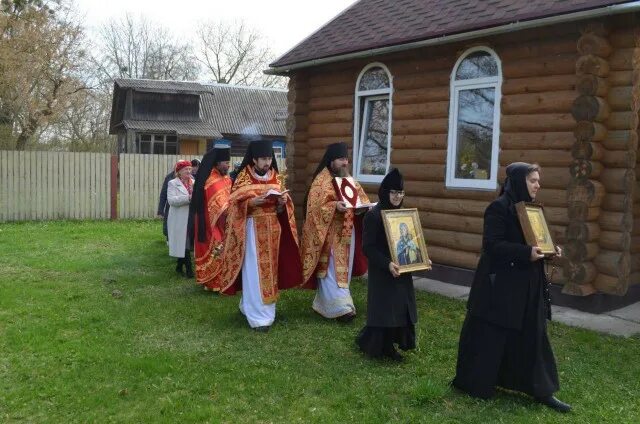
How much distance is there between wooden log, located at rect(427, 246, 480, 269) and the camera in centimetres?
882

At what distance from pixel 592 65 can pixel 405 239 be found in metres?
3.51

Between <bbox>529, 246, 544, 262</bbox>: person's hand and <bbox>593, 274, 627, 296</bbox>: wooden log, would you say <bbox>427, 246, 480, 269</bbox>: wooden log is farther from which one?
<bbox>529, 246, 544, 262</bbox>: person's hand

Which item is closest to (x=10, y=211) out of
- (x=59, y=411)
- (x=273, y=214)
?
(x=273, y=214)

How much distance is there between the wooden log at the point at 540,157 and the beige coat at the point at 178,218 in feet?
15.2

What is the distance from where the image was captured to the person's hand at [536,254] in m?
4.40

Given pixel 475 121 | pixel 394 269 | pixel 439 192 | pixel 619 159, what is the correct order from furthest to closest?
pixel 439 192
pixel 475 121
pixel 619 159
pixel 394 269

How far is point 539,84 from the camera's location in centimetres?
788

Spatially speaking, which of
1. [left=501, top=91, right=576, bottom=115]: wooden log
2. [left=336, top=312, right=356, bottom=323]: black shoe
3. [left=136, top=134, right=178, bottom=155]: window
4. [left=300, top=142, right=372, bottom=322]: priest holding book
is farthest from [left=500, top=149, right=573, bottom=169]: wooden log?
[left=136, top=134, right=178, bottom=155]: window

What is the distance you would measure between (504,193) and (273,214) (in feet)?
9.69

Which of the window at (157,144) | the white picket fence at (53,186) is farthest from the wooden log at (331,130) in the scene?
the window at (157,144)

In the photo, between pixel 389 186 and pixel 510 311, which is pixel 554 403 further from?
pixel 389 186

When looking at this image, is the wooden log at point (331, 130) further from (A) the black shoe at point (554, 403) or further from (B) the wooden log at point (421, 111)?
(A) the black shoe at point (554, 403)

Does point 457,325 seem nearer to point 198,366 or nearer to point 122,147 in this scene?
point 198,366

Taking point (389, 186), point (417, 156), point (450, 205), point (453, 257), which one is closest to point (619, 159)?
point (450, 205)
